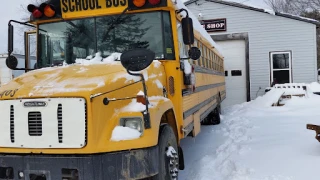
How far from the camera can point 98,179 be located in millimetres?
2807

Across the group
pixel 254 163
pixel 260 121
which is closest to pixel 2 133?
pixel 254 163

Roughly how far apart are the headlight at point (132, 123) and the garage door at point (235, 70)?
13056 millimetres

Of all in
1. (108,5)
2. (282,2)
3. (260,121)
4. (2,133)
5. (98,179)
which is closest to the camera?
(98,179)

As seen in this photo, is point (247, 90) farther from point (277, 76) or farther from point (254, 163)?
point (254, 163)

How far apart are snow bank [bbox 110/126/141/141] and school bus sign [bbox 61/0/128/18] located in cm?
166

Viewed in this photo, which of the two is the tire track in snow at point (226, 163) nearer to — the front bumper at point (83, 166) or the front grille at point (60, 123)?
the front bumper at point (83, 166)

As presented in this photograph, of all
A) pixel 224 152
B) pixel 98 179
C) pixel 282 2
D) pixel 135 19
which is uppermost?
pixel 282 2

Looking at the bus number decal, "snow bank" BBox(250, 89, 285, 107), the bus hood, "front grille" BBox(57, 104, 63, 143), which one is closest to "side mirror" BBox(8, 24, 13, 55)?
the bus hood

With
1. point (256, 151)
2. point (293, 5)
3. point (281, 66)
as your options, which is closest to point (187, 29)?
point (256, 151)

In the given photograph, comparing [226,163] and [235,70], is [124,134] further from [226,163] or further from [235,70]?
[235,70]

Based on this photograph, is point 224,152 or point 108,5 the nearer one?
point 108,5

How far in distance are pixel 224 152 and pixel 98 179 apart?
3498 millimetres

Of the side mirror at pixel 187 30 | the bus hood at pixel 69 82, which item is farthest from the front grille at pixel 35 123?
the side mirror at pixel 187 30

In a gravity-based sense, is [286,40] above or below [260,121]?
above
